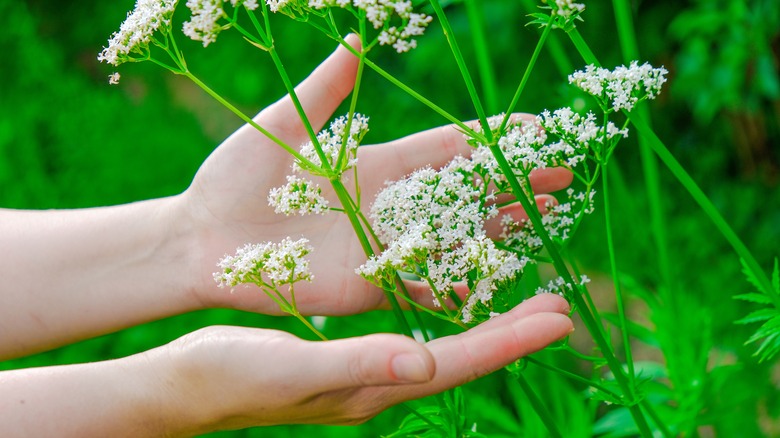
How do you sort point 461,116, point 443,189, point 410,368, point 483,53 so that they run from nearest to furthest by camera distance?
point 410,368, point 443,189, point 483,53, point 461,116

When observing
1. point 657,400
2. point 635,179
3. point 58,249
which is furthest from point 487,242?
point 635,179

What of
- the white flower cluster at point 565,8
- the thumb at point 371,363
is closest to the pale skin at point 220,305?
the thumb at point 371,363

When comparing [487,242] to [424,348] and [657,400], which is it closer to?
[424,348]

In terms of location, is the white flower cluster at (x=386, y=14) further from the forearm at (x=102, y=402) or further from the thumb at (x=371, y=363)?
the forearm at (x=102, y=402)

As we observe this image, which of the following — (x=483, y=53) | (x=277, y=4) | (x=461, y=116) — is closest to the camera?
(x=277, y=4)

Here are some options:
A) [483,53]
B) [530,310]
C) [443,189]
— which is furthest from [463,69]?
[483,53]

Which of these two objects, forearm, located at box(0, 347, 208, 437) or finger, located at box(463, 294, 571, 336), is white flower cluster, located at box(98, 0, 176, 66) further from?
finger, located at box(463, 294, 571, 336)

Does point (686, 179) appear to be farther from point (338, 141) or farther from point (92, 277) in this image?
point (92, 277)

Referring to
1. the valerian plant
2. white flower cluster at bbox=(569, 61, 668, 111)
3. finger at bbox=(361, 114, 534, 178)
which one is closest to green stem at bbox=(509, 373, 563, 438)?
the valerian plant
